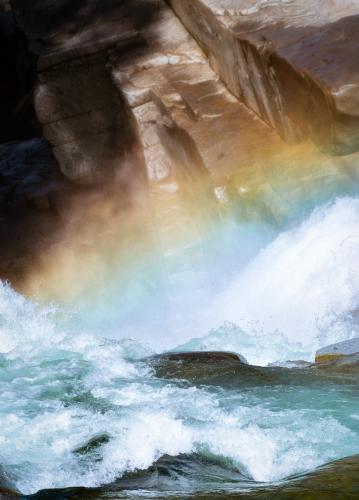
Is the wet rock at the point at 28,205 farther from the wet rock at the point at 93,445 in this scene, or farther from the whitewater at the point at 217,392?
the wet rock at the point at 93,445

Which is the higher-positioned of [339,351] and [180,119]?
[180,119]

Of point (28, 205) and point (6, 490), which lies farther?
point (28, 205)

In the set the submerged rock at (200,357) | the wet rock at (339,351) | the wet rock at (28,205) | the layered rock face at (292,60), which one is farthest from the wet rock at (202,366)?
the wet rock at (28,205)

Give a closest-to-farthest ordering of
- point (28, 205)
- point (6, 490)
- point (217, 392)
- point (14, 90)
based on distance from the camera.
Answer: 1. point (6, 490)
2. point (217, 392)
3. point (28, 205)
4. point (14, 90)

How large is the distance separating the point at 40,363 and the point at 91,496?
2989 mm

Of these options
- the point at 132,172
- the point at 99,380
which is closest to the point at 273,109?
the point at 132,172

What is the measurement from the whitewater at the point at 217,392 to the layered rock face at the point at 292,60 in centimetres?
73

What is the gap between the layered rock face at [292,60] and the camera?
603cm

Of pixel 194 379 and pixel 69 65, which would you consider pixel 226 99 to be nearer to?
pixel 69 65

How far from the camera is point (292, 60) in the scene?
6.38m

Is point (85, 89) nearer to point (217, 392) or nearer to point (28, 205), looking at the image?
point (28, 205)

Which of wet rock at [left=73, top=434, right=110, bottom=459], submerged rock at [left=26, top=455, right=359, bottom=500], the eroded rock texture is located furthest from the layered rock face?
submerged rock at [left=26, top=455, right=359, bottom=500]

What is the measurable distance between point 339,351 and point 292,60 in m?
2.73

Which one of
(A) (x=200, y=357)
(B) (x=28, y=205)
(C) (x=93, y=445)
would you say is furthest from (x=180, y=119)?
(C) (x=93, y=445)
